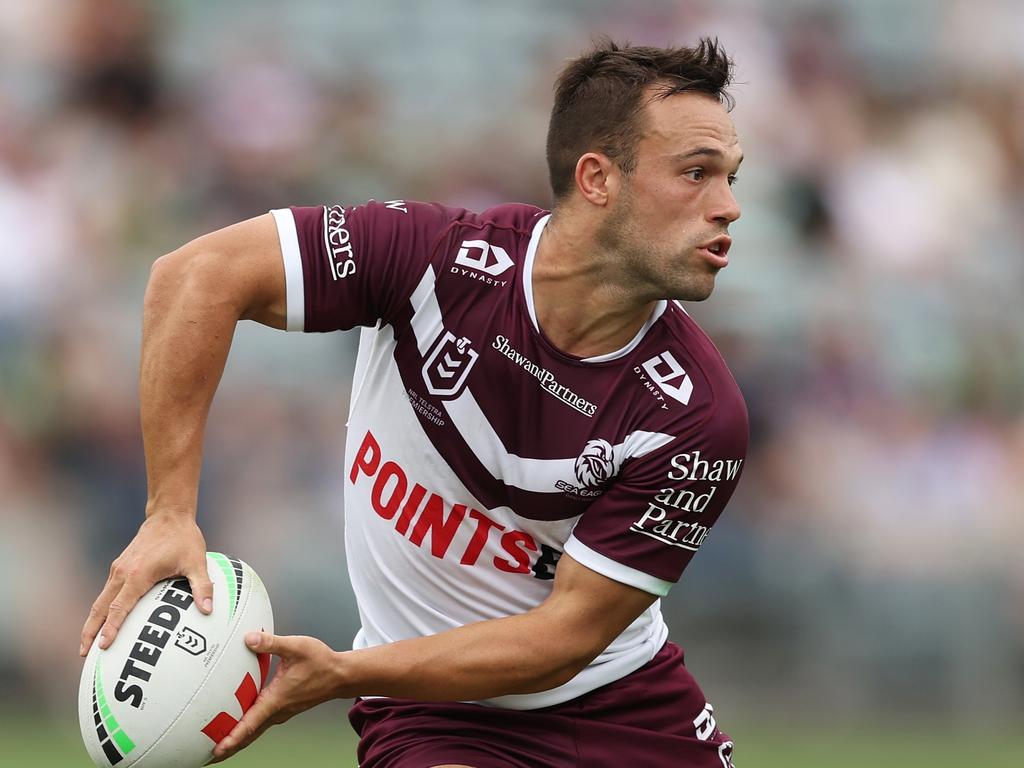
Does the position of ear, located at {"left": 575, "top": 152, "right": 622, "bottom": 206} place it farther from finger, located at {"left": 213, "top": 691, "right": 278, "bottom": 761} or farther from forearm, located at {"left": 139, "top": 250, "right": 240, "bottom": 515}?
finger, located at {"left": 213, "top": 691, "right": 278, "bottom": 761}

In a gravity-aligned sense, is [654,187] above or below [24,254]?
above

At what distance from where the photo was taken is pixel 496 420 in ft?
16.6

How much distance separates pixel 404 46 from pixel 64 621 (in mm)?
5212

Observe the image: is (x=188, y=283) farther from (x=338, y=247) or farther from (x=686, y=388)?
(x=686, y=388)

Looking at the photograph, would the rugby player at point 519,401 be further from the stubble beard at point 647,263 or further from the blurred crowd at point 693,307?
the blurred crowd at point 693,307

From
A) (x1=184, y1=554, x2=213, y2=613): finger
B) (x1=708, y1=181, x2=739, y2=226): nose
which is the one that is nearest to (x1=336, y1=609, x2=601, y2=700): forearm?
(x1=184, y1=554, x2=213, y2=613): finger

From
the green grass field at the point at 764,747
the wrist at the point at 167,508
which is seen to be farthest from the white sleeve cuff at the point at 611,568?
the green grass field at the point at 764,747

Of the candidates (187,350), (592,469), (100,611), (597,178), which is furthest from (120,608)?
(597,178)

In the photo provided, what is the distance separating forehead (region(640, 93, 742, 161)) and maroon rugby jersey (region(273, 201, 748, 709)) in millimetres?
509

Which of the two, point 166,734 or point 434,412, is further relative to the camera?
point 434,412

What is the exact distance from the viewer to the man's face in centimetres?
488

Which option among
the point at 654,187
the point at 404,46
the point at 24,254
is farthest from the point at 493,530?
the point at 404,46

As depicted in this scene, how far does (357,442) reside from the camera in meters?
5.31

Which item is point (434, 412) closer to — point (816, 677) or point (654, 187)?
point (654, 187)
